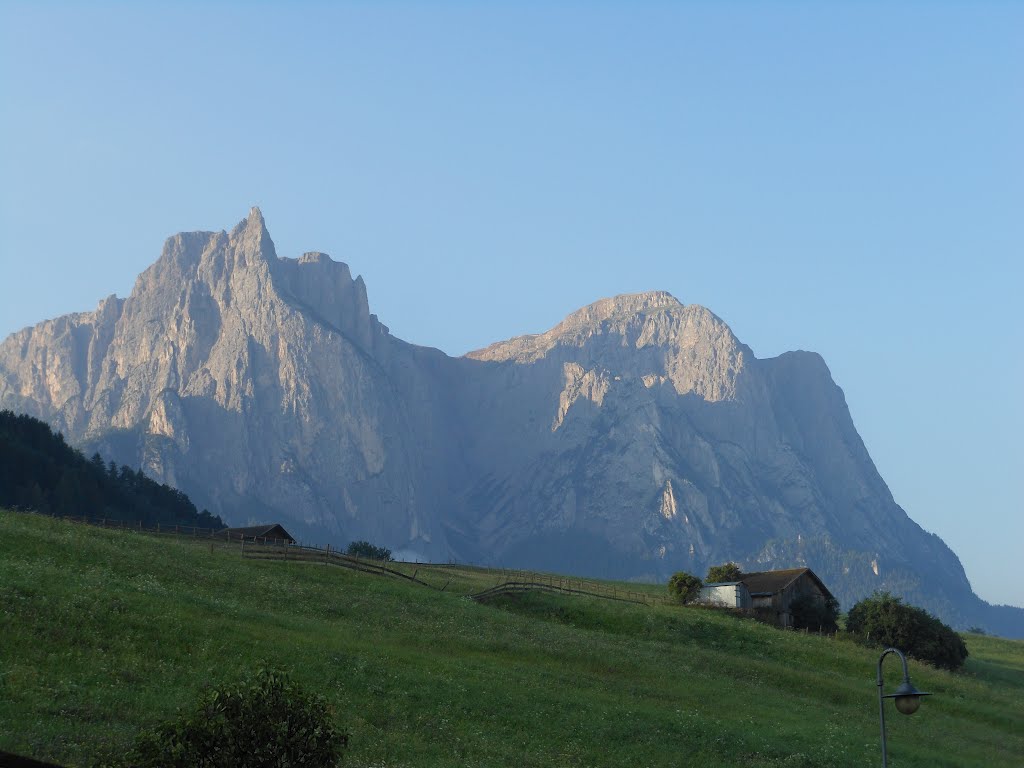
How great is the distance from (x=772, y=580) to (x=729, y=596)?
6834 mm

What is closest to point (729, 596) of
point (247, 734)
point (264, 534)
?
point (264, 534)

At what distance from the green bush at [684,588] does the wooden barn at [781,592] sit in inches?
205

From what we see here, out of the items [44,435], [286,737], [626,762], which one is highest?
[44,435]

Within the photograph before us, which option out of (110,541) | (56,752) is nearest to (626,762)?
(56,752)

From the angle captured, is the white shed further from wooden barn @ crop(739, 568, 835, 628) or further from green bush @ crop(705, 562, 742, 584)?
green bush @ crop(705, 562, 742, 584)

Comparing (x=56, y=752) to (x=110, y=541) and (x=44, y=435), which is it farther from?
(x=44, y=435)

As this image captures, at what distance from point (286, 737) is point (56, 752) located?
11.6m

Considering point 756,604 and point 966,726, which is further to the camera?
point 756,604

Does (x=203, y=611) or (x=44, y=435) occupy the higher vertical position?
(x=44, y=435)

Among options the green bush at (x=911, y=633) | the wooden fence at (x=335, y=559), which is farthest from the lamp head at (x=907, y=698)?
the green bush at (x=911, y=633)

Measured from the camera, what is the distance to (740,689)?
63688 millimetres

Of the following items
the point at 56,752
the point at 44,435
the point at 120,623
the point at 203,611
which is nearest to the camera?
the point at 56,752

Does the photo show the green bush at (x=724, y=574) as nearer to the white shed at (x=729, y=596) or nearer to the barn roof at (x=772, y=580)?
the barn roof at (x=772, y=580)

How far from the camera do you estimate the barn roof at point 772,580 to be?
358ft
